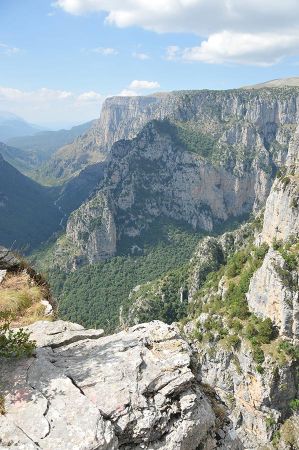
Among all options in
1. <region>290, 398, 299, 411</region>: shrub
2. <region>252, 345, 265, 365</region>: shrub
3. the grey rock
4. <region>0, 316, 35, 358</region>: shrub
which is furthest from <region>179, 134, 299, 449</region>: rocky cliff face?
<region>0, 316, 35, 358</region>: shrub

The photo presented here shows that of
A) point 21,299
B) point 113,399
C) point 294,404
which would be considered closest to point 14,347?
point 113,399

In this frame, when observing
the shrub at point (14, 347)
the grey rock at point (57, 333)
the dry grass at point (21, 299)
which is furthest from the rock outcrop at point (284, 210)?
the shrub at point (14, 347)

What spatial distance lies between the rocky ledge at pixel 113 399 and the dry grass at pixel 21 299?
3.34m

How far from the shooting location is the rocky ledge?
9469 mm

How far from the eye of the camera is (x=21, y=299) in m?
17.0

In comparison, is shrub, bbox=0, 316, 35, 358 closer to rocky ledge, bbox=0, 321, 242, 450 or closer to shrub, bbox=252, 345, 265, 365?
rocky ledge, bbox=0, 321, 242, 450

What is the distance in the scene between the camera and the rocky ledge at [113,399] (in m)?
9.47

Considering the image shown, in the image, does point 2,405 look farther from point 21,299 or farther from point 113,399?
point 21,299

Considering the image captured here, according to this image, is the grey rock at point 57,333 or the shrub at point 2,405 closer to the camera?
the shrub at point 2,405

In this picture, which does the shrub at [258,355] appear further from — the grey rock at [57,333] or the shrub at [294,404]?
the grey rock at [57,333]

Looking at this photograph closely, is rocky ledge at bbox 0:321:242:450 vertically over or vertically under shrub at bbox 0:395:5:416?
under

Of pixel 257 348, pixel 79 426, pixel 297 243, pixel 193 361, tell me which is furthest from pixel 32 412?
pixel 297 243

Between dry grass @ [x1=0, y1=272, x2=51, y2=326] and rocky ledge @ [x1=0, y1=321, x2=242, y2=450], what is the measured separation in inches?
132

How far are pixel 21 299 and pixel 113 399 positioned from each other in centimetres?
783
